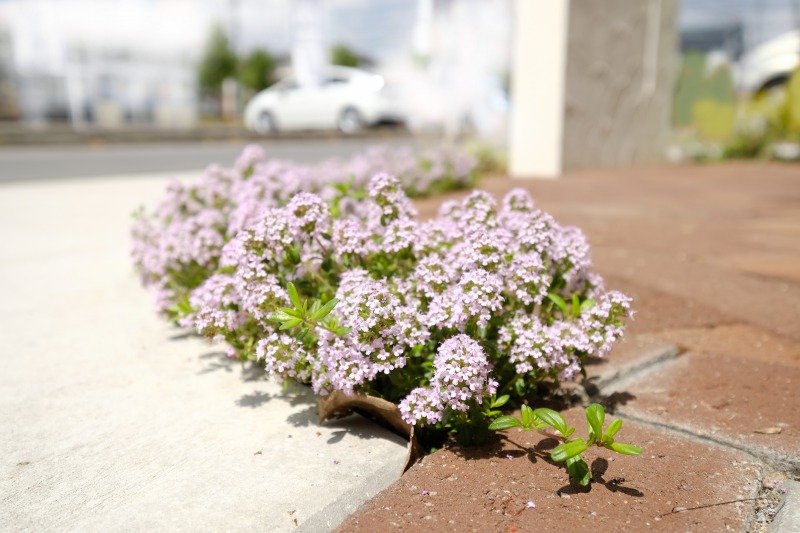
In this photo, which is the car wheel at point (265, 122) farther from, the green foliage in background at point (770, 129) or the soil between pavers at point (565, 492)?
the soil between pavers at point (565, 492)

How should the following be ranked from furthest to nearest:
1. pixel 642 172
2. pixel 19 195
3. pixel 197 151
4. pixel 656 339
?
pixel 197 151, pixel 642 172, pixel 19 195, pixel 656 339

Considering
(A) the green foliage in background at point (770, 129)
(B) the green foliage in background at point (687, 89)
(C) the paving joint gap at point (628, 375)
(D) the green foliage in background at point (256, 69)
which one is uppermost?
(D) the green foliage in background at point (256, 69)

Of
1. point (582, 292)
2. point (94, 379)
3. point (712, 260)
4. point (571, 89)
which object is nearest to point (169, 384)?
point (94, 379)

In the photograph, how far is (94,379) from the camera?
2.28m

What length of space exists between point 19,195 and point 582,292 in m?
6.69

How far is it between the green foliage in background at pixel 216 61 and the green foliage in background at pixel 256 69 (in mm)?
763

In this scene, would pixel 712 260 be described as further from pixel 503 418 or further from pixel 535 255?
pixel 503 418

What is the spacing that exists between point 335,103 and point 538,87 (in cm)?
1287

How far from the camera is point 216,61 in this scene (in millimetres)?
47594

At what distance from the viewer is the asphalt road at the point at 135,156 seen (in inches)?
390

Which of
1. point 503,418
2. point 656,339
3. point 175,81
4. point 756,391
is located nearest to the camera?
point 503,418

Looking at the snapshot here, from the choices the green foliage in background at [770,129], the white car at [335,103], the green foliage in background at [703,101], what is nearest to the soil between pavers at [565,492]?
the green foliage in background at [770,129]

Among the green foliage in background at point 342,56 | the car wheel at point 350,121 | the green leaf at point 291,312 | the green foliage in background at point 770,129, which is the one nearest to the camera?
the green leaf at point 291,312

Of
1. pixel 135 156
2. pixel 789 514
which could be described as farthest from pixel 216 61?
pixel 789 514
